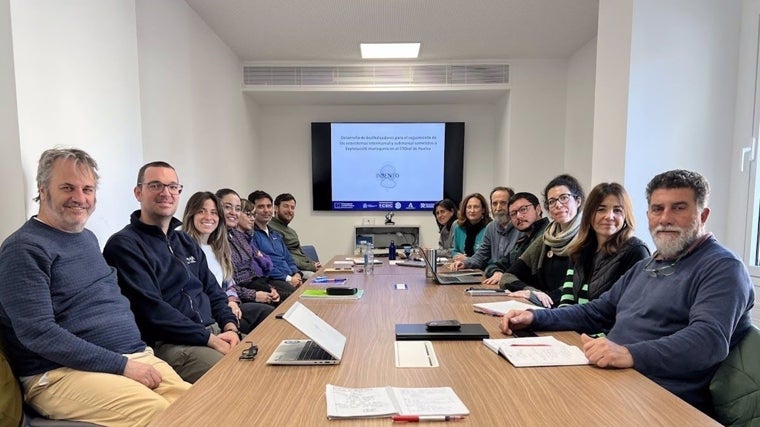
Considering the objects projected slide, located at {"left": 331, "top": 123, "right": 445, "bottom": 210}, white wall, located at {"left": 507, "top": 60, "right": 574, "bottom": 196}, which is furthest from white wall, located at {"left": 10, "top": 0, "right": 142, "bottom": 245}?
white wall, located at {"left": 507, "top": 60, "right": 574, "bottom": 196}

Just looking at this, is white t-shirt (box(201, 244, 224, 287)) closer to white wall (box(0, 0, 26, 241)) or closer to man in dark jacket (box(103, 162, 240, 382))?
man in dark jacket (box(103, 162, 240, 382))

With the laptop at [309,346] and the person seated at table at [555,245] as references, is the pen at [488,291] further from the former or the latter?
the laptop at [309,346]

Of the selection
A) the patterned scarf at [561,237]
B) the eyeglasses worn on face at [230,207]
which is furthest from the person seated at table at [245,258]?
the patterned scarf at [561,237]

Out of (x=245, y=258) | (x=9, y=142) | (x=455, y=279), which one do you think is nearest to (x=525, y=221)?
(x=455, y=279)

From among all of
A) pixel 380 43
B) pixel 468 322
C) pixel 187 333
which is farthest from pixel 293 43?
pixel 468 322

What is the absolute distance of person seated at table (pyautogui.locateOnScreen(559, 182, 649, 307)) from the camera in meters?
1.83

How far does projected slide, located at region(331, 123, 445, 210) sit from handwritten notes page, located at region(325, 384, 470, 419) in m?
4.77

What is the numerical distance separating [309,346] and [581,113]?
4.42 m

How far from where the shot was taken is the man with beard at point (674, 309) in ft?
3.95

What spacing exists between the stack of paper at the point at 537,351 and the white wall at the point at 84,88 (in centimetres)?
202

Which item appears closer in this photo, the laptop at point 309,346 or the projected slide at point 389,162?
the laptop at point 309,346

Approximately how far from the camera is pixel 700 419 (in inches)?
36.9

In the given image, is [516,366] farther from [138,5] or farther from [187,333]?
[138,5]

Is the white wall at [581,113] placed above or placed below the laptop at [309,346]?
above
